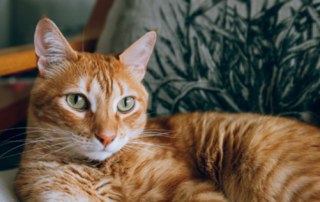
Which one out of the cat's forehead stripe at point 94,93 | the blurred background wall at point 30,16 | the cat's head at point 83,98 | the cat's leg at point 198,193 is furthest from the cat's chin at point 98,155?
the blurred background wall at point 30,16

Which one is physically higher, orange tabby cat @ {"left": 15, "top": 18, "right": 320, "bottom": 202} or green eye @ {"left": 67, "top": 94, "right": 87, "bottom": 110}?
green eye @ {"left": 67, "top": 94, "right": 87, "bottom": 110}

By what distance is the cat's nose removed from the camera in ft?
3.22

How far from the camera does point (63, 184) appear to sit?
101 cm

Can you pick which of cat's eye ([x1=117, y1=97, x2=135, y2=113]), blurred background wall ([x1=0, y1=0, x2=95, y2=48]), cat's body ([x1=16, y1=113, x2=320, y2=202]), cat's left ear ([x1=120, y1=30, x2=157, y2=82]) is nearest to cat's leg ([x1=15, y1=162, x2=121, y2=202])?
cat's body ([x1=16, y1=113, x2=320, y2=202])

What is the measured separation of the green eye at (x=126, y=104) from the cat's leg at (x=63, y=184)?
0.91 ft

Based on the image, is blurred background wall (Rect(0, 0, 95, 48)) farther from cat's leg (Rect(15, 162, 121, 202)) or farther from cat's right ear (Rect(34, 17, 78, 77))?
cat's leg (Rect(15, 162, 121, 202))

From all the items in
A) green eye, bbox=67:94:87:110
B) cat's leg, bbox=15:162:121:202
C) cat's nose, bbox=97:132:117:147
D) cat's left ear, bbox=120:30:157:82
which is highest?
cat's left ear, bbox=120:30:157:82

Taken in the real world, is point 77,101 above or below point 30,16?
below

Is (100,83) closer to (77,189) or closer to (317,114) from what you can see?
(77,189)

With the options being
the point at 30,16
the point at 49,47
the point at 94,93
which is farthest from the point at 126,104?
the point at 30,16

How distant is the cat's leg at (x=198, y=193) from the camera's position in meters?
1.02

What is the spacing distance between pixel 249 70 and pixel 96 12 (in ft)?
4.40

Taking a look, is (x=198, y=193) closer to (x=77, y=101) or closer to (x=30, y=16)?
(x=77, y=101)

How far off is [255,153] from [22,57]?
1221mm
